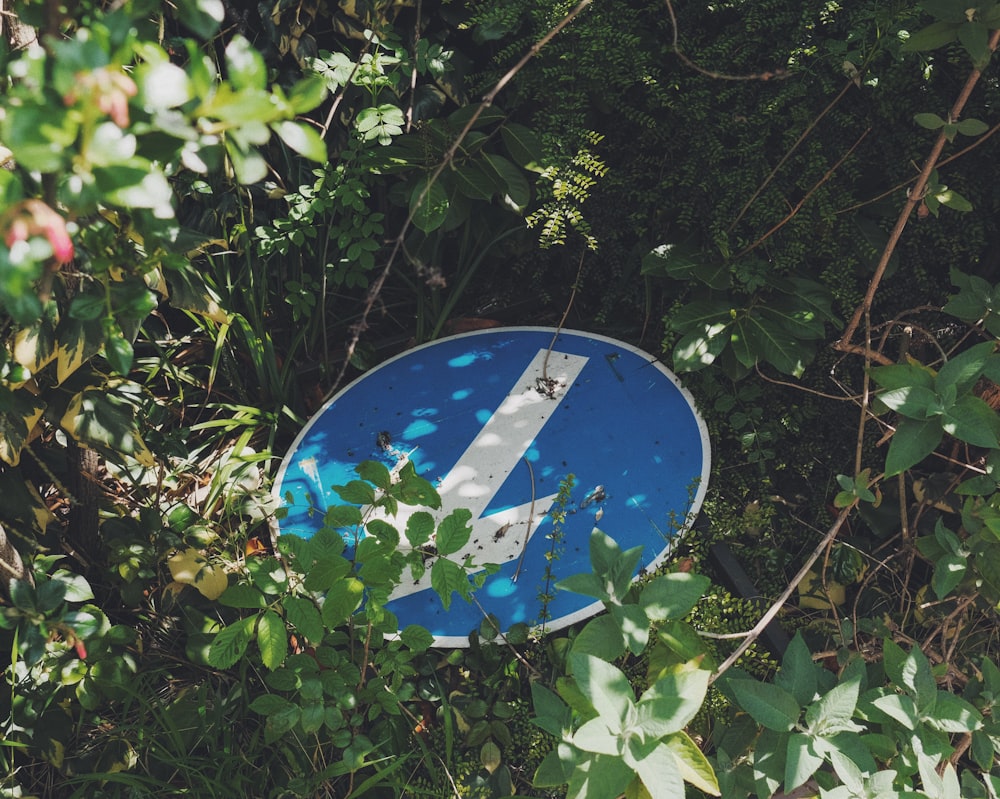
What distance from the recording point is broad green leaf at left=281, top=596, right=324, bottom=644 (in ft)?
5.75

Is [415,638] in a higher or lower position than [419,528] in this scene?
lower

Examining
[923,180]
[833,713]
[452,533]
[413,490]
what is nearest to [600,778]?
[833,713]

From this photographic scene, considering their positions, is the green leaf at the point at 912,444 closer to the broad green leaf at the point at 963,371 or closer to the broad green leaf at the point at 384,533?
the broad green leaf at the point at 963,371

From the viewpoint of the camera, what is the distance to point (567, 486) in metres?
2.28

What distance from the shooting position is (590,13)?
232 centimetres

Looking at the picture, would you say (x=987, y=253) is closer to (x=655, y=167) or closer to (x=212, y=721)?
(x=655, y=167)

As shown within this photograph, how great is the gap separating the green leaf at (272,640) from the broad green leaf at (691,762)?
2.66 feet

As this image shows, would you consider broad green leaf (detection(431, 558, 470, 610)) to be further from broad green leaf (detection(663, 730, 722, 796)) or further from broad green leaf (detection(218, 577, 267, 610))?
broad green leaf (detection(663, 730, 722, 796))

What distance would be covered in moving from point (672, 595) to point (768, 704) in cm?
28

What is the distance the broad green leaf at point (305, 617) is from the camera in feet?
5.75

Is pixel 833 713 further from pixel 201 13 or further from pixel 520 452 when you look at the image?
pixel 201 13

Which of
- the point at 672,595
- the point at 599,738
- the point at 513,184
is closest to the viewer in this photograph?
the point at 599,738

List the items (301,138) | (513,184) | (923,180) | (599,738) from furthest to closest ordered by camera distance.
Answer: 1. (513,184)
2. (923,180)
3. (599,738)
4. (301,138)

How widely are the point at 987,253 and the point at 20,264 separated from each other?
2573 millimetres
